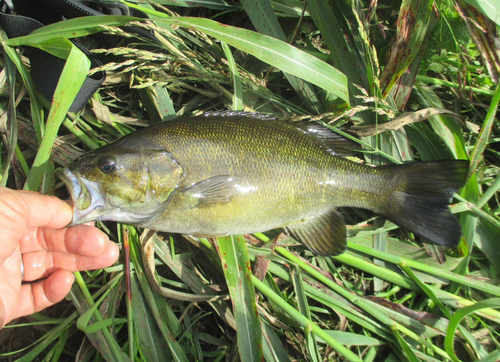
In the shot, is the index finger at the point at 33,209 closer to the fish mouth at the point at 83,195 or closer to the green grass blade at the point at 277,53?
the fish mouth at the point at 83,195

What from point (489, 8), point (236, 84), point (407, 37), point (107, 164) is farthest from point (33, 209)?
point (489, 8)

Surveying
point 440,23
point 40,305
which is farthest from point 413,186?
point 40,305

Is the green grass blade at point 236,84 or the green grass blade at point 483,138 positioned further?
the green grass blade at point 236,84

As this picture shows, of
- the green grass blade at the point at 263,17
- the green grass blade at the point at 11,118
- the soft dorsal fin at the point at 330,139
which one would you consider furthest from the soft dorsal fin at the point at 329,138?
the green grass blade at the point at 11,118

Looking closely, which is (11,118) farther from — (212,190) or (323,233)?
(323,233)

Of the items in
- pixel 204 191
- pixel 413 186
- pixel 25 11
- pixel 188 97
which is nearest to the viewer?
pixel 204 191

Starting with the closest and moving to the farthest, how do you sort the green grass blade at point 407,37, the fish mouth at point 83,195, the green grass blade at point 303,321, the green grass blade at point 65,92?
1. the fish mouth at point 83,195
2. the green grass blade at point 65,92
3. the green grass blade at point 303,321
4. the green grass blade at point 407,37

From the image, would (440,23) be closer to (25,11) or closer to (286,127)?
(286,127)
